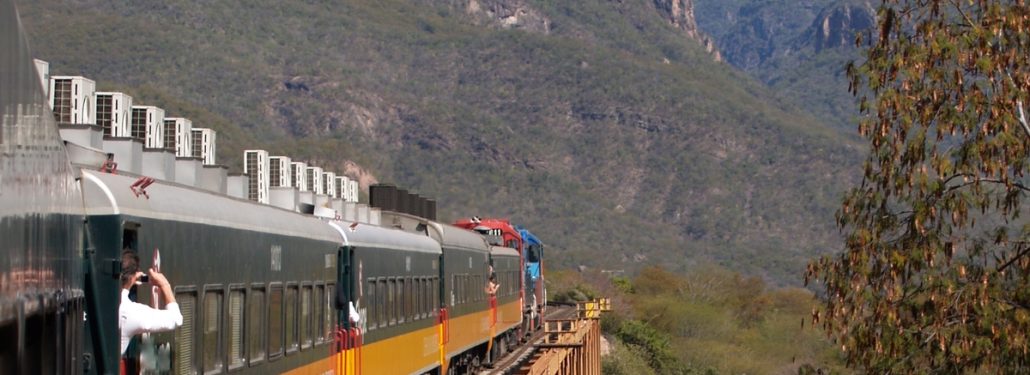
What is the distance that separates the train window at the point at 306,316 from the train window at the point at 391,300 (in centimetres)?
413

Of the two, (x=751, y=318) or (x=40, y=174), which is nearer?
(x=40, y=174)

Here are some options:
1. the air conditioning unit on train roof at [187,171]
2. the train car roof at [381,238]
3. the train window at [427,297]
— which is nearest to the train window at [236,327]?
Result: the air conditioning unit on train roof at [187,171]

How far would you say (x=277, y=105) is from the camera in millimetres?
141625

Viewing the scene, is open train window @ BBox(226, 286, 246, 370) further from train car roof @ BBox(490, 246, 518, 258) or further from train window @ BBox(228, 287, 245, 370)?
train car roof @ BBox(490, 246, 518, 258)

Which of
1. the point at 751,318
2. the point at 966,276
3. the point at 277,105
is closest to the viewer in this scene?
the point at 966,276

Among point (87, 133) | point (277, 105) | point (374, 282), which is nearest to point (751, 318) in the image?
point (277, 105)

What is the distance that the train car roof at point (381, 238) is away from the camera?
14.0m

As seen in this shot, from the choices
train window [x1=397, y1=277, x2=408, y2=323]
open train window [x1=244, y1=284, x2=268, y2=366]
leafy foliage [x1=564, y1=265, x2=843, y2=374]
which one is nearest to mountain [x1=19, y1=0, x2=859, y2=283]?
leafy foliage [x1=564, y1=265, x2=843, y2=374]

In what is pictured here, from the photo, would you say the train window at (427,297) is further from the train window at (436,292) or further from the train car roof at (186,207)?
the train car roof at (186,207)

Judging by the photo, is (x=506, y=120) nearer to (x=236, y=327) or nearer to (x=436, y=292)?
(x=436, y=292)

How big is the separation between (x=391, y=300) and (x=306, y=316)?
460 centimetres

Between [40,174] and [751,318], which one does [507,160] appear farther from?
[40,174]

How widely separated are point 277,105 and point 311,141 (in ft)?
44.0

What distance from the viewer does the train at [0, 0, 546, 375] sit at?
286 cm
